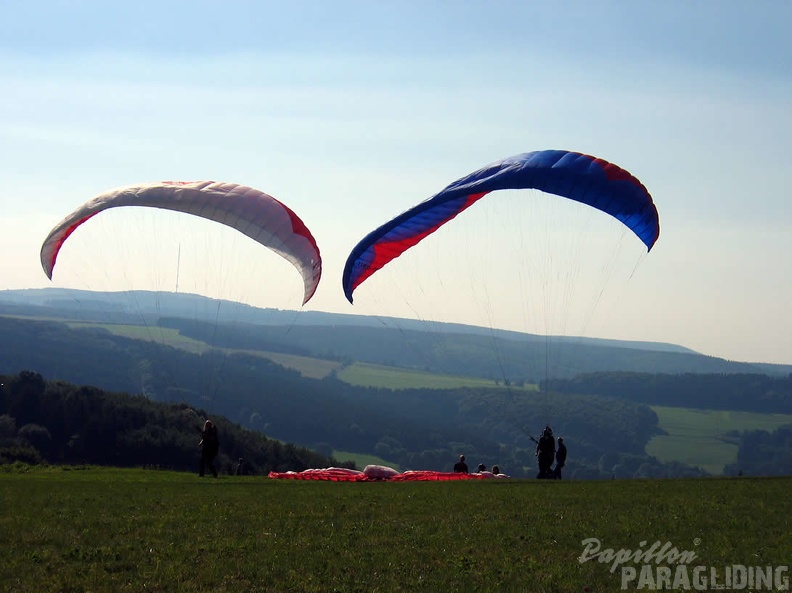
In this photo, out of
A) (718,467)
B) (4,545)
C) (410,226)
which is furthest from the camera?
(718,467)

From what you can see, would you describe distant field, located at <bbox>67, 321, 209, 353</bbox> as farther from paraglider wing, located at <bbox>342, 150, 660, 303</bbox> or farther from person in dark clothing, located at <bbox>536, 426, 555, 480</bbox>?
paraglider wing, located at <bbox>342, 150, 660, 303</bbox>

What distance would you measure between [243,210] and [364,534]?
12.3 m

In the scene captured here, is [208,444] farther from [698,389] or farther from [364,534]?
[698,389]

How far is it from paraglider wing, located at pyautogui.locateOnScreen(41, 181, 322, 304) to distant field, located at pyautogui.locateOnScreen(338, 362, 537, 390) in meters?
133

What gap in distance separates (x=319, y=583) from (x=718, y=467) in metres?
108

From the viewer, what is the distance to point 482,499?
19453 millimetres

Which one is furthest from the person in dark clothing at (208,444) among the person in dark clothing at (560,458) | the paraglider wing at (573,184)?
the person in dark clothing at (560,458)

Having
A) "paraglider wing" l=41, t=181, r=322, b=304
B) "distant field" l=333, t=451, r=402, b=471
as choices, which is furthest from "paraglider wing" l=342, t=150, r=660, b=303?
"distant field" l=333, t=451, r=402, b=471

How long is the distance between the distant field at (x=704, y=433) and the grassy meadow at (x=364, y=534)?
9650 cm

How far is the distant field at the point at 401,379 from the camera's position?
167m

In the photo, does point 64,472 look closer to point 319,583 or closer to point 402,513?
point 402,513

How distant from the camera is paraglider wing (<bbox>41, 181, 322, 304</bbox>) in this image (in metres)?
25.3

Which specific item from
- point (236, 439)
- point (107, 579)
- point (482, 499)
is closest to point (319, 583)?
point (107, 579)

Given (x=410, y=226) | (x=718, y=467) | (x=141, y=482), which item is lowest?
(x=718, y=467)
